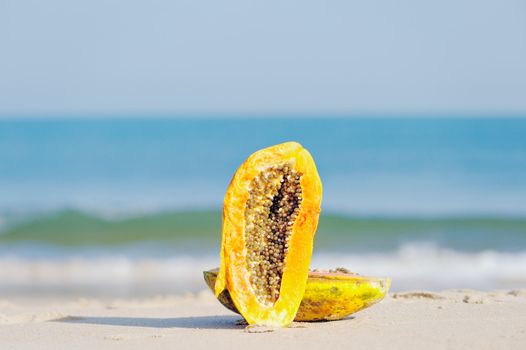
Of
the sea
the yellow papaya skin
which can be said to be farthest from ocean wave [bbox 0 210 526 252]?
the yellow papaya skin

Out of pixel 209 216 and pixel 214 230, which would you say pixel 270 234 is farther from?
pixel 209 216

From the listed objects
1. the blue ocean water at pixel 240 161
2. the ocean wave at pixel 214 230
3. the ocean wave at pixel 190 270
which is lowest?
the ocean wave at pixel 190 270

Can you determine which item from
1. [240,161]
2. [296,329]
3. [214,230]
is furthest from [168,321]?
[240,161]

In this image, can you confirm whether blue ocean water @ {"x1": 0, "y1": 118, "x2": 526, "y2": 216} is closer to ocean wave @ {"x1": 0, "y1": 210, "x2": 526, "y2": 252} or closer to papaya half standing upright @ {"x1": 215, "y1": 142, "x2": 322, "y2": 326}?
ocean wave @ {"x1": 0, "y1": 210, "x2": 526, "y2": 252}

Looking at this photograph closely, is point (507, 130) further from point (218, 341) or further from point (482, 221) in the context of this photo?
point (218, 341)

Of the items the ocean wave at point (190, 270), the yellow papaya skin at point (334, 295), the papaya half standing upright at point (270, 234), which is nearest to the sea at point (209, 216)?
the ocean wave at point (190, 270)

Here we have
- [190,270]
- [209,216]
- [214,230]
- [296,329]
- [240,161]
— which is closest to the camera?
[296,329]

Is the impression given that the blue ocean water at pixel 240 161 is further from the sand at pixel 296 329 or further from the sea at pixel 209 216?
the sand at pixel 296 329
